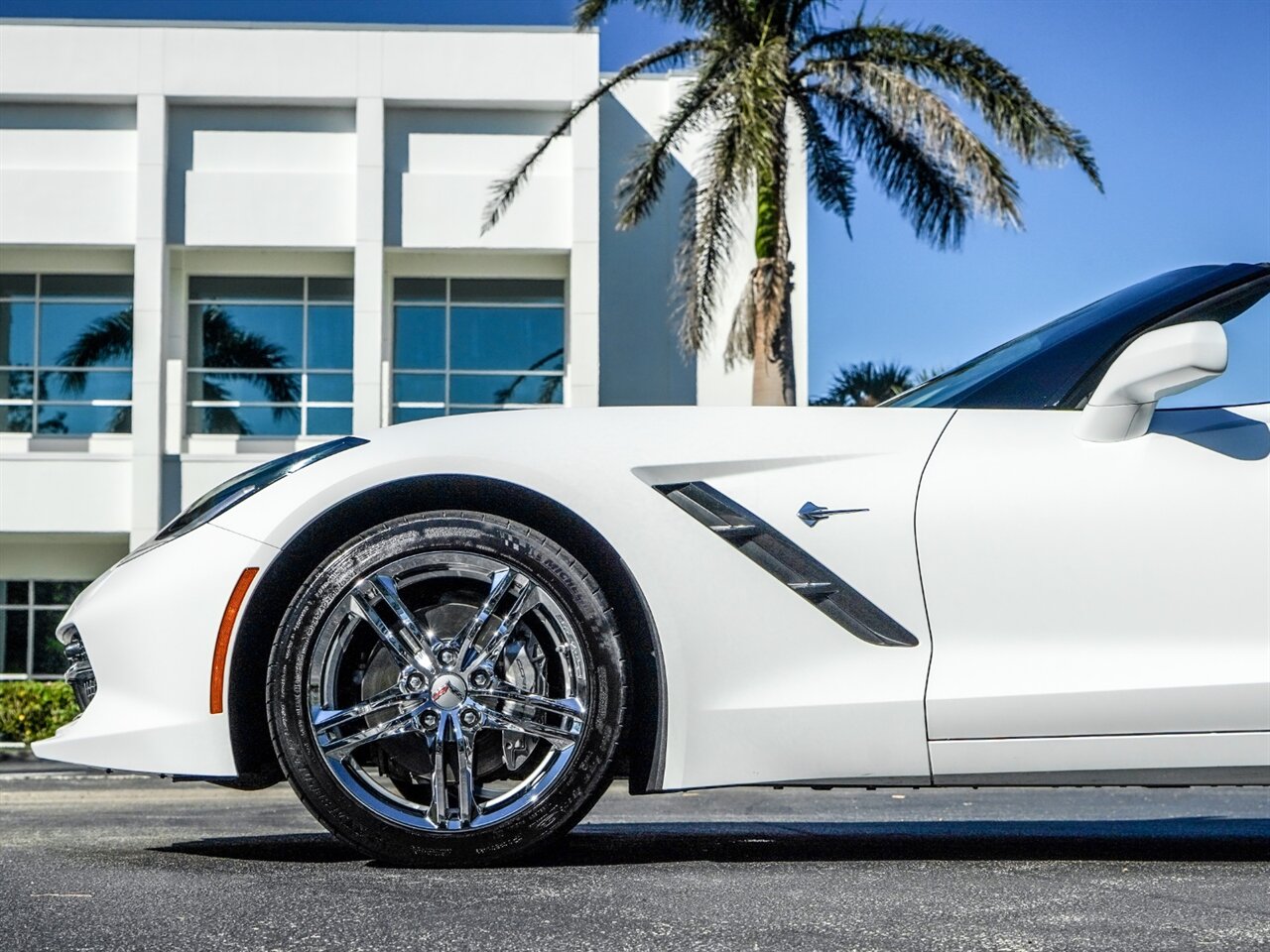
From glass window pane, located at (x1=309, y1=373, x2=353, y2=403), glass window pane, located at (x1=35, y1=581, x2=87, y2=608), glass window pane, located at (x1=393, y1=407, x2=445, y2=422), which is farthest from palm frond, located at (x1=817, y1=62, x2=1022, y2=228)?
glass window pane, located at (x1=35, y1=581, x2=87, y2=608)

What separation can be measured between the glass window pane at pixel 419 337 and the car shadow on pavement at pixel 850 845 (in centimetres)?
2237

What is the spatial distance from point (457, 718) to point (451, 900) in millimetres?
439

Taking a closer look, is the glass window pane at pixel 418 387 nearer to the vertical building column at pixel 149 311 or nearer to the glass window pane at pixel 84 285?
the vertical building column at pixel 149 311

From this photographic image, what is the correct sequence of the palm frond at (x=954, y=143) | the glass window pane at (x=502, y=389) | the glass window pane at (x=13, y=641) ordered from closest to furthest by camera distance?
1. the palm frond at (x=954, y=143)
2. the glass window pane at (x=502, y=389)
3. the glass window pane at (x=13, y=641)

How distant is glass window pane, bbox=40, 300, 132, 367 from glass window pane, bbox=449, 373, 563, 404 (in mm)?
5442

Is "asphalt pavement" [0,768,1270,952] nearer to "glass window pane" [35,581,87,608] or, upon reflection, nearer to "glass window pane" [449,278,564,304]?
"glass window pane" [449,278,564,304]

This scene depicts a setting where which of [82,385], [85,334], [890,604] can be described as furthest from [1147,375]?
[85,334]

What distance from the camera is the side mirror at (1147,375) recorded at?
3.27 meters

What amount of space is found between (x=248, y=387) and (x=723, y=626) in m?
24.2

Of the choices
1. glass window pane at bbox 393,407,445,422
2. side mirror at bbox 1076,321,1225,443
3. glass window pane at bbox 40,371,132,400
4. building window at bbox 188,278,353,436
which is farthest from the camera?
glass window pane at bbox 40,371,132,400

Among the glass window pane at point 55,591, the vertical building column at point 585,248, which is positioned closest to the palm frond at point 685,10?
the vertical building column at point 585,248

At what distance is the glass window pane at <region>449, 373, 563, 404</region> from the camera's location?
1044 inches

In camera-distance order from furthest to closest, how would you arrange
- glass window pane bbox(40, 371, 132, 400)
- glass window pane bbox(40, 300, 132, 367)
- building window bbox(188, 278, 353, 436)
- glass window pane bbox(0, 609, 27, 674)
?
1. glass window pane bbox(0, 609, 27, 674)
2. glass window pane bbox(40, 300, 132, 367)
3. glass window pane bbox(40, 371, 132, 400)
4. building window bbox(188, 278, 353, 436)

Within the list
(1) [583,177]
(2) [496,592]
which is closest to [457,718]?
(2) [496,592]
